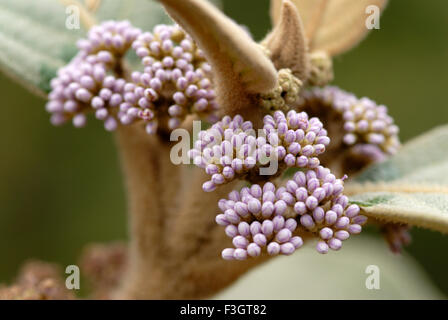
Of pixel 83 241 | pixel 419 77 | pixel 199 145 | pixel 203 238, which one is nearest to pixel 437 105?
pixel 419 77

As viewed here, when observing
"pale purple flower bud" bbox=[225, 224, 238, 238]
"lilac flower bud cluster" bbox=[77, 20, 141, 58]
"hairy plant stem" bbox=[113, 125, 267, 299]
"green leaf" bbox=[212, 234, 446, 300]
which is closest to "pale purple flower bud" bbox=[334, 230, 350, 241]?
"pale purple flower bud" bbox=[225, 224, 238, 238]

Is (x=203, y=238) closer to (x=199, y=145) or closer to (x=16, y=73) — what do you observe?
(x=199, y=145)

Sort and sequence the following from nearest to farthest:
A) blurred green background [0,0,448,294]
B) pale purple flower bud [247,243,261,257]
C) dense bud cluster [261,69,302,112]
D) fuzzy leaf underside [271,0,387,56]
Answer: pale purple flower bud [247,243,261,257] < dense bud cluster [261,69,302,112] < fuzzy leaf underside [271,0,387,56] < blurred green background [0,0,448,294]

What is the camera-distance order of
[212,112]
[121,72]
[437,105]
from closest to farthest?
[212,112]
[121,72]
[437,105]

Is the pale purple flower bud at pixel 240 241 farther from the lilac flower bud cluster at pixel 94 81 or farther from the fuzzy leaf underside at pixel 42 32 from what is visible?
the fuzzy leaf underside at pixel 42 32

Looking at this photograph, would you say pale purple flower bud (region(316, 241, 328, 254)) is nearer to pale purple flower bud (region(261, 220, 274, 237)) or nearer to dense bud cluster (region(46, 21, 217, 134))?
pale purple flower bud (region(261, 220, 274, 237))

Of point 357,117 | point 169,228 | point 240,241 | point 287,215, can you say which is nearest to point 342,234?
point 287,215

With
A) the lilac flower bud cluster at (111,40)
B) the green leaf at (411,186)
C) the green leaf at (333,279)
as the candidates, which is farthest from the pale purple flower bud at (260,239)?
the green leaf at (333,279)

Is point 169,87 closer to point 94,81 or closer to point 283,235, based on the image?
point 94,81
